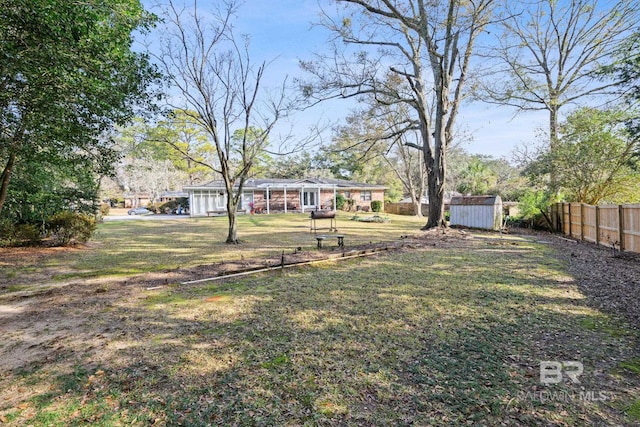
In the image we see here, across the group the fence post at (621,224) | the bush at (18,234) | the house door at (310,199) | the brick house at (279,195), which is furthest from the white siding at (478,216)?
the bush at (18,234)

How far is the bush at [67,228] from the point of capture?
11234mm

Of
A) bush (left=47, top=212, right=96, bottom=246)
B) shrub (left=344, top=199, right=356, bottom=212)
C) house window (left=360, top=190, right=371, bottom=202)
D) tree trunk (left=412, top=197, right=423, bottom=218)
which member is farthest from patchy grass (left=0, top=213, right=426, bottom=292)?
house window (left=360, top=190, right=371, bottom=202)

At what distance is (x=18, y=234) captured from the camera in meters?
10.8

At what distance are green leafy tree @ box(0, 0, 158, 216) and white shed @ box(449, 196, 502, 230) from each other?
14410 mm

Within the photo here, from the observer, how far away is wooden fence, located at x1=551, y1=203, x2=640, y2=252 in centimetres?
827

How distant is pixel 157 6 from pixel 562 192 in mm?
18382

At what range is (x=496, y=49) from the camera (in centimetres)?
1836

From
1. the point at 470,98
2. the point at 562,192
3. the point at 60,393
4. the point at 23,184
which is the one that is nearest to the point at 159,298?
the point at 60,393

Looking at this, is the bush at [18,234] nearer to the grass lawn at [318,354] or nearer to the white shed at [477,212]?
the grass lawn at [318,354]

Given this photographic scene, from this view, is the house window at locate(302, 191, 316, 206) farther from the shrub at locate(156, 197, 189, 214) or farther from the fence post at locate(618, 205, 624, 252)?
the fence post at locate(618, 205, 624, 252)

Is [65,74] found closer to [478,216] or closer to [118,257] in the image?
[118,257]

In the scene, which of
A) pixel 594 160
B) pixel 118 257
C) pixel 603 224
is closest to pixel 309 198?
pixel 594 160

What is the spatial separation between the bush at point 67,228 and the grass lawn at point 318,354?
19.1 ft

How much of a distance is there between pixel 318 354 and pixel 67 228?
12.0 metres
